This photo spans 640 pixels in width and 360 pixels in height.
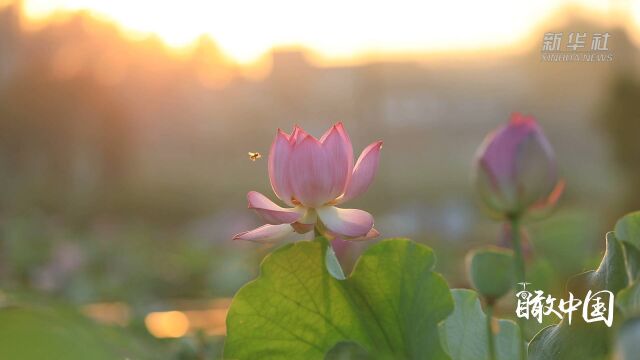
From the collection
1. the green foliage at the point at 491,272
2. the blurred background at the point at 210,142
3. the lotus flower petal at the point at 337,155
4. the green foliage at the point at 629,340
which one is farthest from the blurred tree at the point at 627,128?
the green foliage at the point at 629,340

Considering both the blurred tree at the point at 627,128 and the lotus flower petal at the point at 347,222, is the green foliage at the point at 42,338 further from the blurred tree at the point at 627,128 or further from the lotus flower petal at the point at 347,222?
the blurred tree at the point at 627,128

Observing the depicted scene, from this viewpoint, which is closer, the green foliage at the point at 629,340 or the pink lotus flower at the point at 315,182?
the green foliage at the point at 629,340

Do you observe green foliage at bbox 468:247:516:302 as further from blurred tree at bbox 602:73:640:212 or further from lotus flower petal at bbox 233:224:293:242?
blurred tree at bbox 602:73:640:212

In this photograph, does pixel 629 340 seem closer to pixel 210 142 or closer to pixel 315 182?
pixel 315 182

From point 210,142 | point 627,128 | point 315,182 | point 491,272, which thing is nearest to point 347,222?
point 315,182

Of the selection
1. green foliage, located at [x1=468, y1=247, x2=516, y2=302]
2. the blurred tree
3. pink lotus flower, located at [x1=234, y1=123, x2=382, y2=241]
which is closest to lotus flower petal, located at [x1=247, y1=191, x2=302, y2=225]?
Result: pink lotus flower, located at [x1=234, y1=123, x2=382, y2=241]

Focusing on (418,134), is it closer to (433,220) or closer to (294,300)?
(433,220)
